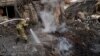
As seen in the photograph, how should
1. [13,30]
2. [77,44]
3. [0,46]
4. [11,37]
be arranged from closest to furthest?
[77,44]
[0,46]
[11,37]
[13,30]

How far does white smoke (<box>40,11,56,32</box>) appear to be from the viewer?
13577mm

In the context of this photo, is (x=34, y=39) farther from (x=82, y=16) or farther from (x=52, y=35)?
(x=82, y=16)

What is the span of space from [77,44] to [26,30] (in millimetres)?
3864

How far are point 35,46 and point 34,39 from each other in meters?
1.28

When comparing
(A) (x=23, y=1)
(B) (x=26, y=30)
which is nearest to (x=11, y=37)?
(B) (x=26, y=30)

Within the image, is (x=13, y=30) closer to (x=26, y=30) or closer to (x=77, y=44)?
(x=26, y=30)

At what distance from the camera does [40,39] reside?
40.5ft

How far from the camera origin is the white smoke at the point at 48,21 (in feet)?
44.5

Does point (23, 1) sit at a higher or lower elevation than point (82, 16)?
higher

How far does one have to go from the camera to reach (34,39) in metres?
12.6

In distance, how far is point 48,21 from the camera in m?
14.6

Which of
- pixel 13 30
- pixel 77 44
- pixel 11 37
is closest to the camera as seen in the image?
pixel 77 44

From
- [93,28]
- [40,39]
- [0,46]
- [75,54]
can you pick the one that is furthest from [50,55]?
[93,28]

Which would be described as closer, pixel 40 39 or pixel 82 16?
pixel 40 39
